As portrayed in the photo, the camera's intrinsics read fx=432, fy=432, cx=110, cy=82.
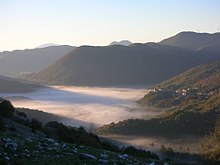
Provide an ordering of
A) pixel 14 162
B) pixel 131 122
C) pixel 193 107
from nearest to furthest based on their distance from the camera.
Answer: pixel 14 162 → pixel 131 122 → pixel 193 107

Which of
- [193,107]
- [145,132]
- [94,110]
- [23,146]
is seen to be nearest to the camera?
[23,146]

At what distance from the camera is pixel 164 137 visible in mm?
113500

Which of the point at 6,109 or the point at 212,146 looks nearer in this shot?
the point at 6,109

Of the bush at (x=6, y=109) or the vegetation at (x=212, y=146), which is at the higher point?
the bush at (x=6, y=109)

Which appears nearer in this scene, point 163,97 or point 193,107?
point 193,107

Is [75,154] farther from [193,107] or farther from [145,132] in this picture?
[193,107]

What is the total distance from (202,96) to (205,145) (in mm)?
72279

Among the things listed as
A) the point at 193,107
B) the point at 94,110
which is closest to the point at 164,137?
the point at 193,107

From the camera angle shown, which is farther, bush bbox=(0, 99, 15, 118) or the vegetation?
the vegetation

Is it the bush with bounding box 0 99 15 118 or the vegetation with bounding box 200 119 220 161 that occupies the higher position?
the bush with bounding box 0 99 15 118

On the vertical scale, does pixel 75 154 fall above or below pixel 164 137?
above

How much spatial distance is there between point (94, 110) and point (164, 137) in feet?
267

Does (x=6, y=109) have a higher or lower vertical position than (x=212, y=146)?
higher

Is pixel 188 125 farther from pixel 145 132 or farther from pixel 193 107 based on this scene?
pixel 193 107
